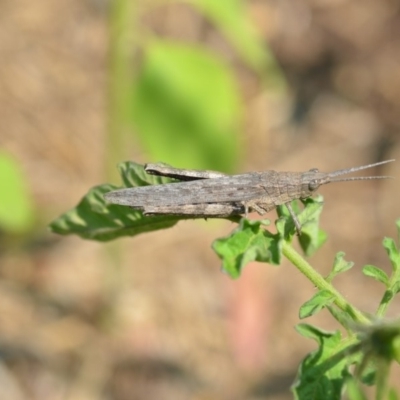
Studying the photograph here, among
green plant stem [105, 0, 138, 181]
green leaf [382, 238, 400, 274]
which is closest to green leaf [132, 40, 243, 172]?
green plant stem [105, 0, 138, 181]

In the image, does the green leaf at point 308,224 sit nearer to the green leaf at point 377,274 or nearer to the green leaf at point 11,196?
the green leaf at point 377,274

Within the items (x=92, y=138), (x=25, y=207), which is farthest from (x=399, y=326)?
(x=92, y=138)

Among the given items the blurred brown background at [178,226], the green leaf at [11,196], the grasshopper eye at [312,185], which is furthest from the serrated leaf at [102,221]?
the blurred brown background at [178,226]

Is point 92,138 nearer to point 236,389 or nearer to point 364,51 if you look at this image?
point 236,389

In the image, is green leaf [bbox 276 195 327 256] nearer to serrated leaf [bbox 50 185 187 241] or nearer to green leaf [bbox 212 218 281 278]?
green leaf [bbox 212 218 281 278]

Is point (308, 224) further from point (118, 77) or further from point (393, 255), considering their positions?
point (118, 77)

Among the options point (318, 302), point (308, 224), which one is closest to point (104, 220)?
point (308, 224)
